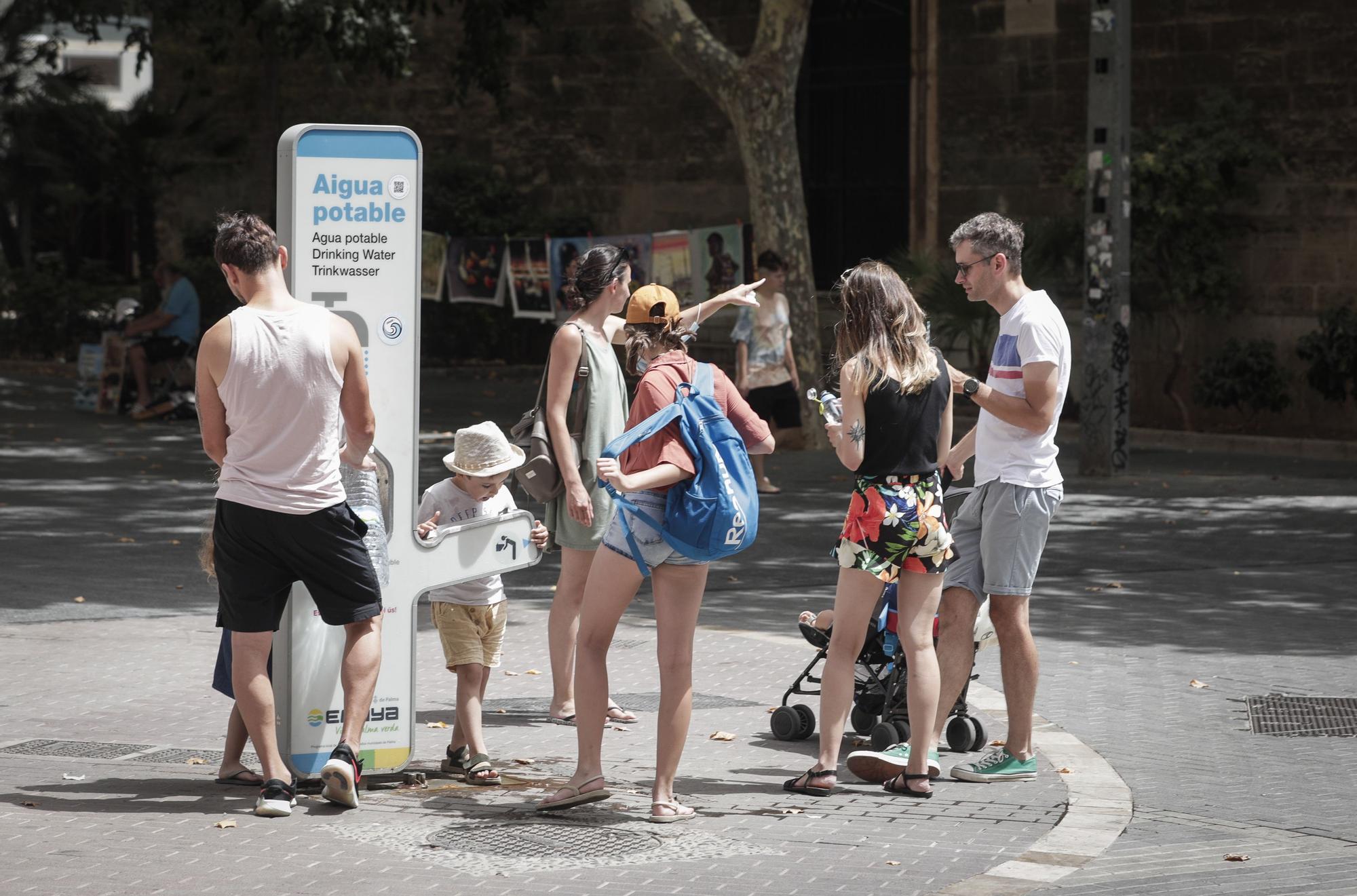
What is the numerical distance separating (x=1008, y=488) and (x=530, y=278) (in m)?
19.1

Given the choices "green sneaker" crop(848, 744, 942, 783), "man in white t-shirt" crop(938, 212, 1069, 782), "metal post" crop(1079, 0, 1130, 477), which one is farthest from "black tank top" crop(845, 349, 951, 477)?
"metal post" crop(1079, 0, 1130, 477)

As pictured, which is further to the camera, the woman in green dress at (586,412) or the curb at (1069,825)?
the woman in green dress at (586,412)

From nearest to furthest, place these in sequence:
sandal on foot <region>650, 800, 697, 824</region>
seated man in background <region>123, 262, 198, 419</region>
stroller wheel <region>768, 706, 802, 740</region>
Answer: sandal on foot <region>650, 800, 697, 824</region> → stroller wheel <region>768, 706, 802, 740</region> → seated man in background <region>123, 262, 198, 419</region>

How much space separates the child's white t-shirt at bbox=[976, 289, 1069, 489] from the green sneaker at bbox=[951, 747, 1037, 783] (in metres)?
0.94

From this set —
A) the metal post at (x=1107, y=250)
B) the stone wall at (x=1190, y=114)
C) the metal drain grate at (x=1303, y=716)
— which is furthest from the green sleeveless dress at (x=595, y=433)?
the stone wall at (x=1190, y=114)

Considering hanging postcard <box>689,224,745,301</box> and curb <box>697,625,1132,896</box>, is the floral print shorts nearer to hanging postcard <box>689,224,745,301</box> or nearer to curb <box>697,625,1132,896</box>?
curb <box>697,625,1132,896</box>

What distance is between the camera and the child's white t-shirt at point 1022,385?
6.34 meters

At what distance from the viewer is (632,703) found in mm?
7750

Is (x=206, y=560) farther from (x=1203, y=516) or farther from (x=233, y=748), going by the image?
(x=1203, y=516)

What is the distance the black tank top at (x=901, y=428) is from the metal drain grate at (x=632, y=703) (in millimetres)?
1794

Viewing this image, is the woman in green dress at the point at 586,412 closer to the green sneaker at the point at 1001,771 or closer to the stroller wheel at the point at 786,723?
the stroller wheel at the point at 786,723

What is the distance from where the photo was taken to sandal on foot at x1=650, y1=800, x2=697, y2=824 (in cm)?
580

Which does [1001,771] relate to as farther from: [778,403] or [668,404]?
[778,403]

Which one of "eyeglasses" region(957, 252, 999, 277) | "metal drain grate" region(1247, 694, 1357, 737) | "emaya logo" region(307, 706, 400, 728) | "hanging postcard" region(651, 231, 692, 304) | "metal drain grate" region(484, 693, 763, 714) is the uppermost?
"hanging postcard" region(651, 231, 692, 304)
